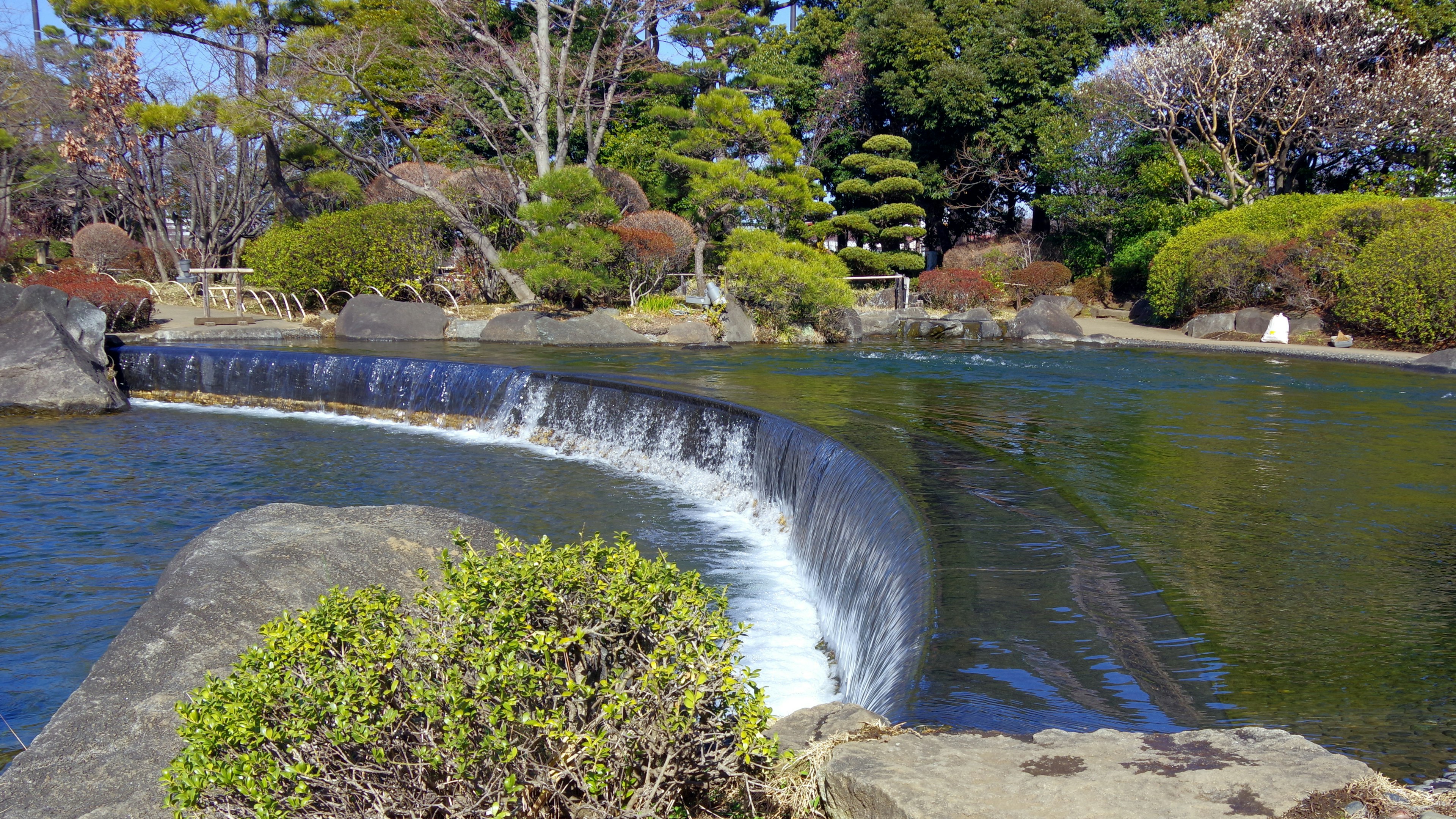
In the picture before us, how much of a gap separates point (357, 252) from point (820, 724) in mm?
19162

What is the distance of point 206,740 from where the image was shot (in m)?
2.09

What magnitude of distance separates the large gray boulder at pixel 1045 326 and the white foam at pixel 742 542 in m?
12.5

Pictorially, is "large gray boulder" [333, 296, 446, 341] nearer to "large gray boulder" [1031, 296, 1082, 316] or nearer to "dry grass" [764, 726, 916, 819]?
"large gray boulder" [1031, 296, 1082, 316]

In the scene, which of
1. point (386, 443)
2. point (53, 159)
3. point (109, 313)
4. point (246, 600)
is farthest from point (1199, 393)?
point (53, 159)

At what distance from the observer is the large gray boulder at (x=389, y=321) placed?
17.7 meters

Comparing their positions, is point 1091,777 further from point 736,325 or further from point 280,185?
point 280,185

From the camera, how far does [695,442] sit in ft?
A: 30.8

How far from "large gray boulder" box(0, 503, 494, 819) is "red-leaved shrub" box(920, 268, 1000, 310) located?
20.4 metres

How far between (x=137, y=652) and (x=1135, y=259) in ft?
81.2

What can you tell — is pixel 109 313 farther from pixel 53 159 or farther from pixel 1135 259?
pixel 1135 259

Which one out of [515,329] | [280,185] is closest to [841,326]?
[515,329]

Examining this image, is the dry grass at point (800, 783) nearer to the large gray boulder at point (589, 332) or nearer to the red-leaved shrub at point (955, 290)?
the large gray boulder at point (589, 332)

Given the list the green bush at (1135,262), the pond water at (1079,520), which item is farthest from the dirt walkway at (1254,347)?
the green bush at (1135,262)

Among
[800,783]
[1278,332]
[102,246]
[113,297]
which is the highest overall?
Answer: [102,246]
